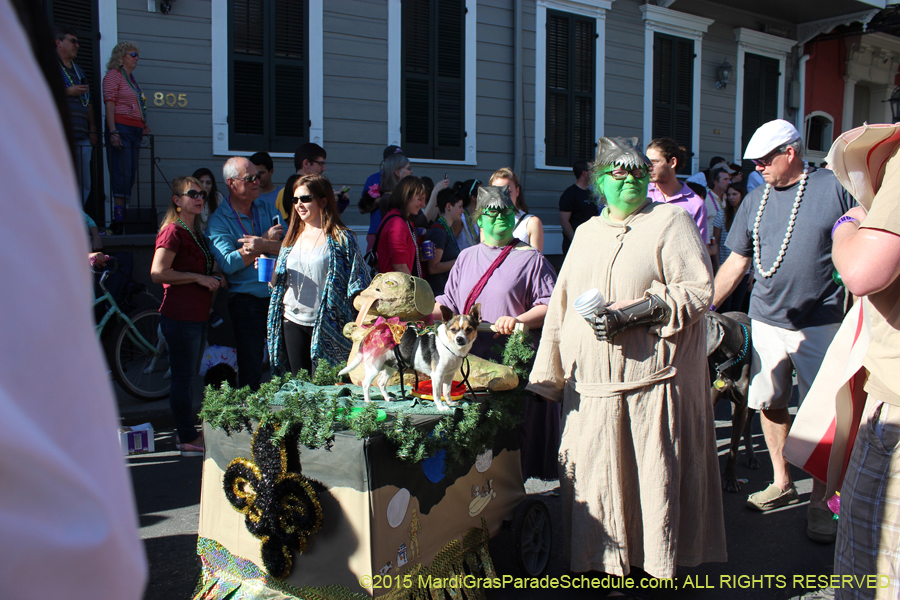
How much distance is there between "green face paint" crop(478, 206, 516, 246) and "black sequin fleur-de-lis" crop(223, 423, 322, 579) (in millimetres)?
1747

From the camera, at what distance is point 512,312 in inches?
143

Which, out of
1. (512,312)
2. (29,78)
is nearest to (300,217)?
(512,312)

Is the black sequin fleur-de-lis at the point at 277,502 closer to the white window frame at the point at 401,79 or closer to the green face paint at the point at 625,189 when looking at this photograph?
the green face paint at the point at 625,189

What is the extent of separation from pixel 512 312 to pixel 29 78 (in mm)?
3291

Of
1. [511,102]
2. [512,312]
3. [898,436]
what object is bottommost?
[898,436]

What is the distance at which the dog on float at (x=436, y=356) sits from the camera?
273 cm

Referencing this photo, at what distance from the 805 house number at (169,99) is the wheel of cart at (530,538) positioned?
6.88m

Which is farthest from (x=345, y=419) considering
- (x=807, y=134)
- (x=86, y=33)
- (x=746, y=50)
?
(x=807, y=134)

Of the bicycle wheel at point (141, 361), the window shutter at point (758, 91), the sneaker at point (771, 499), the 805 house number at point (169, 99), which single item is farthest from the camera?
the window shutter at point (758, 91)

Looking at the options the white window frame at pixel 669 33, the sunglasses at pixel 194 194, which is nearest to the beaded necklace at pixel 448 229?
the sunglasses at pixel 194 194

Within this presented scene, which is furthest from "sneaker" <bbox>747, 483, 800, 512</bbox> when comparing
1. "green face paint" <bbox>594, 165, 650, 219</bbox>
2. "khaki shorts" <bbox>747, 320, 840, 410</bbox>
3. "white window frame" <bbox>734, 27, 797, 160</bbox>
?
"white window frame" <bbox>734, 27, 797, 160</bbox>

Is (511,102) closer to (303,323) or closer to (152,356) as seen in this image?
(152,356)

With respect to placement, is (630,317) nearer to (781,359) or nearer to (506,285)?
(506,285)

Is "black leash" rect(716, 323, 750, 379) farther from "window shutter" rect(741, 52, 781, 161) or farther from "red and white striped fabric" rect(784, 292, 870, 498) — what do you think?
"window shutter" rect(741, 52, 781, 161)
